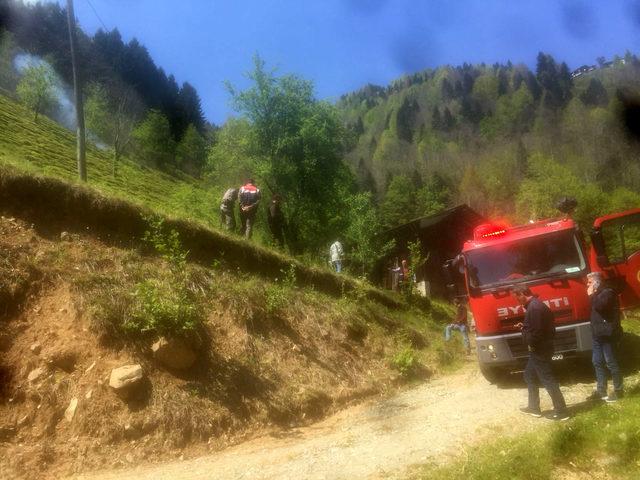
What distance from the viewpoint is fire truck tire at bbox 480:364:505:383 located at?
9.50 m

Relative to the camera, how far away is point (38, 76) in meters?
44.7

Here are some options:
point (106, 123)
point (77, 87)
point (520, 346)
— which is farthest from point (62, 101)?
point (520, 346)

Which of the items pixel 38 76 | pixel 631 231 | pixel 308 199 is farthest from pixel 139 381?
pixel 38 76

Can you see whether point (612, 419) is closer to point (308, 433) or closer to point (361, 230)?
point (308, 433)

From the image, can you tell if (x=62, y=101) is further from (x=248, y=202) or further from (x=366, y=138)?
(x=366, y=138)

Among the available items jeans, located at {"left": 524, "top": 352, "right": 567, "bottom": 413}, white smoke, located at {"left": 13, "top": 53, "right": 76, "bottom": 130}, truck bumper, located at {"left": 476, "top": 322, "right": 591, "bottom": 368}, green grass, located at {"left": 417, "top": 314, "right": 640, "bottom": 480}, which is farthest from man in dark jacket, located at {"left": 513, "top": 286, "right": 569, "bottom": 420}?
white smoke, located at {"left": 13, "top": 53, "right": 76, "bottom": 130}

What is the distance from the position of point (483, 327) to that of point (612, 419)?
327 cm

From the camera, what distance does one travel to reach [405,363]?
11273mm

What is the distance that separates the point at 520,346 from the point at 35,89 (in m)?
48.2

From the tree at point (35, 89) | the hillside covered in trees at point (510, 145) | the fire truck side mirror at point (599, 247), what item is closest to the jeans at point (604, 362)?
the fire truck side mirror at point (599, 247)

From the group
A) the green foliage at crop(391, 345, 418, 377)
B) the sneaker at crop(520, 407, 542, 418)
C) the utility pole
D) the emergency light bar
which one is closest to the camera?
the sneaker at crop(520, 407, 542, 418)

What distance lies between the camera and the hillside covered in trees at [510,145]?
58719mm

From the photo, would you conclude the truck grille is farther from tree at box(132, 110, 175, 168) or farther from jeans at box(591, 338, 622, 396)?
tree at box(132, 110, 175, 168)

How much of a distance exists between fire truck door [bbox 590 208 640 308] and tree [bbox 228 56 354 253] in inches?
517
